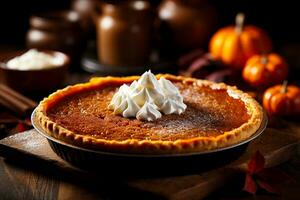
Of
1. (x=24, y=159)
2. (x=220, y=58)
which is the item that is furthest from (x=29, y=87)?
(x=220, y=58)

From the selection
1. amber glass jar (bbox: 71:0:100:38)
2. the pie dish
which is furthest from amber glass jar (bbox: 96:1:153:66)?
the pie dish

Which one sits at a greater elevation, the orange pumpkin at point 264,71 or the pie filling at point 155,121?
the pie filling at point 155,121

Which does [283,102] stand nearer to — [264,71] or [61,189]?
[264,71]

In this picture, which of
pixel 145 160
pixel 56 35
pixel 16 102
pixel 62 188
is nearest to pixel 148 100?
pixel 145 160

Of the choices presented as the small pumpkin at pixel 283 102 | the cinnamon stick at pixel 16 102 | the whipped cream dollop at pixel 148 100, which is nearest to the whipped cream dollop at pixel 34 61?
the cinnamon stick at pixel 16 102

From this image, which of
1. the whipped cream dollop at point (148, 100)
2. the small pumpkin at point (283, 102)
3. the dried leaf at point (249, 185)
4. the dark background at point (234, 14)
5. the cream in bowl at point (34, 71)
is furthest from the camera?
the dark background at point (234, 14)

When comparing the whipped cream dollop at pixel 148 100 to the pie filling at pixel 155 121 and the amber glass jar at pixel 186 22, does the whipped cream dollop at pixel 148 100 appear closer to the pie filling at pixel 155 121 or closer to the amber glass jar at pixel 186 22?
the pie filling at pixel 155 121
